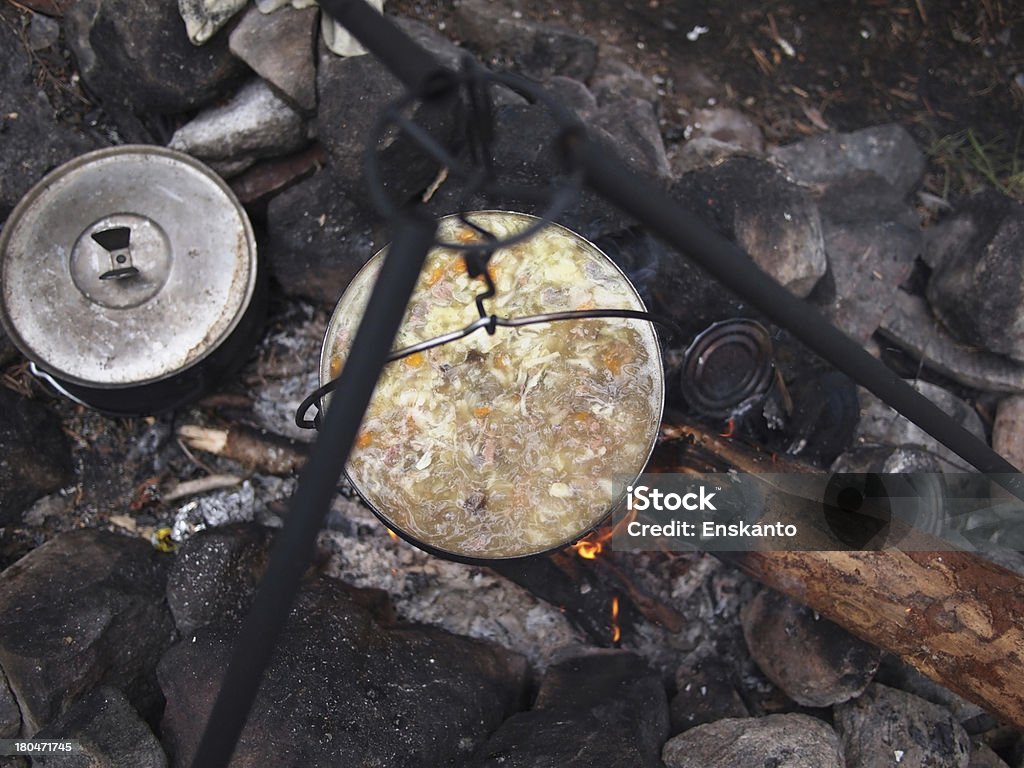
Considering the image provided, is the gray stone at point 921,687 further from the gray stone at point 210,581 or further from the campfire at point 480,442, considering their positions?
the gray stone at point 210,581

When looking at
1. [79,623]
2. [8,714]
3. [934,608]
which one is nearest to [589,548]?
[934,608]

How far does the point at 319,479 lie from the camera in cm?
150

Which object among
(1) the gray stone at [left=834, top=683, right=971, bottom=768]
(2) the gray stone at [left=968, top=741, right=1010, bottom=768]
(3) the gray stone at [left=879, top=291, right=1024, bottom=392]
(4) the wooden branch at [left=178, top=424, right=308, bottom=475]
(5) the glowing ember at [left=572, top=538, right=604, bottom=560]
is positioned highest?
(3) the gray stone at [left=879, top=291, right=1024, bottom=392]

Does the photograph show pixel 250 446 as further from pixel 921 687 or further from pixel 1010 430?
pixel 1010 430

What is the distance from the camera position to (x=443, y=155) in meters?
1.36

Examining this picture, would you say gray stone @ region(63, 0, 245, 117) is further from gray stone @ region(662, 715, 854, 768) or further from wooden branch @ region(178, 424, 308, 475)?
gray stone @ region(662, 715, 854, 768)

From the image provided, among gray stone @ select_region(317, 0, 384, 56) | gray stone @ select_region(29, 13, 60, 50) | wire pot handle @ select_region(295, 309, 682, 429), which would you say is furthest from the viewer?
gray stone @ select_region(29, 13, 60, 50)

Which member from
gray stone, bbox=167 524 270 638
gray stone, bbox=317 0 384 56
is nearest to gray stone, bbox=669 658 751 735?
gray stone, bbox=167 524 270 638

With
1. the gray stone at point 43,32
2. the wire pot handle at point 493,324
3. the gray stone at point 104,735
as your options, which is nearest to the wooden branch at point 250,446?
the gray stone at point 104,735

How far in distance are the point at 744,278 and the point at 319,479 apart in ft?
3.28

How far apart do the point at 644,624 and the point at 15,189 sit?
327 centimetres

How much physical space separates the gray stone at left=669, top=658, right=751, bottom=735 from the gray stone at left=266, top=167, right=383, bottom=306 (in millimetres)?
2212

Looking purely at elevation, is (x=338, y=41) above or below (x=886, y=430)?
above

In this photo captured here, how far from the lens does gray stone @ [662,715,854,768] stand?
8.92ft
